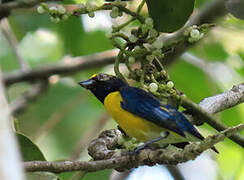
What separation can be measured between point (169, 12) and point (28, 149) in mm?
655

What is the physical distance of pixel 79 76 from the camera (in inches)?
167

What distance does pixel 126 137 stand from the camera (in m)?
2.16

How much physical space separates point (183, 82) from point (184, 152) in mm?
2360

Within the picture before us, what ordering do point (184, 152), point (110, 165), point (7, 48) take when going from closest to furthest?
point (184, 152)
point (110, 165)
point (7, 48)

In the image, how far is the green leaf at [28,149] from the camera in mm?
1854

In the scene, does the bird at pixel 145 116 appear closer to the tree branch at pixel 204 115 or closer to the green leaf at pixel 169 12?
the tree branch at pixel 204 115

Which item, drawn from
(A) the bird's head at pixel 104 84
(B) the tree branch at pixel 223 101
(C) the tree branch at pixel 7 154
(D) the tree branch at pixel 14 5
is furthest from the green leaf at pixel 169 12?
(C) the tree branch at pixel 7 154

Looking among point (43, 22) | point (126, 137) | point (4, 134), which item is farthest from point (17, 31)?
point (4, 134)

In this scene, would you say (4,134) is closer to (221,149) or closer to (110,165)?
(110,165)

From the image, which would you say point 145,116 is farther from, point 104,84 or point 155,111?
point 104,84

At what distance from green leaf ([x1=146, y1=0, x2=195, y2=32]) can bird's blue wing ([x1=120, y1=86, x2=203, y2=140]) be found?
1.04 feet

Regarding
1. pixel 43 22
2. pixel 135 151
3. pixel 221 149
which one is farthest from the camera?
pixel 43 22

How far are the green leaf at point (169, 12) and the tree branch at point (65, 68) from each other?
6.47 ft

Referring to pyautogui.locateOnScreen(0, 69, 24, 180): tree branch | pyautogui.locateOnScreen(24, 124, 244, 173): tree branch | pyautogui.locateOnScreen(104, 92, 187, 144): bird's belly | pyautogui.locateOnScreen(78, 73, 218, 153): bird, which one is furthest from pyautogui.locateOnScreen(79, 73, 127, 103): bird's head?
pyautogui.locateOnScreen(0, 69, 24, 180): tree branch
